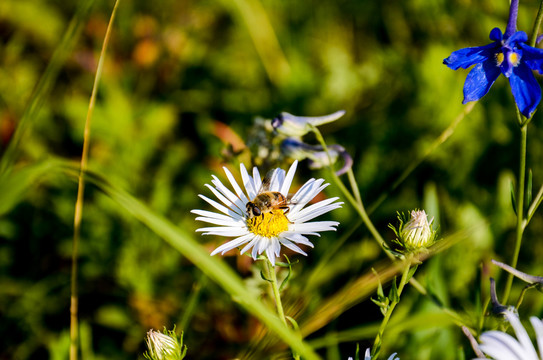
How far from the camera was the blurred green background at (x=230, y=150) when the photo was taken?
204 centimetres

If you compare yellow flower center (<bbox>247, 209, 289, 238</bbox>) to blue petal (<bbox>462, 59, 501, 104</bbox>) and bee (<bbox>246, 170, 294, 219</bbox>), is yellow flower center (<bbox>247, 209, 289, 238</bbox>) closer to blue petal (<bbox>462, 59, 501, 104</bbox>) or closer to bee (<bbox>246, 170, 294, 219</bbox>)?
bee (<bbox>246, 170, 294, 219</bbox>)

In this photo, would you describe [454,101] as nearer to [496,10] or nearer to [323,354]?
[496,10]

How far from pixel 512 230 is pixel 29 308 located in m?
2.08

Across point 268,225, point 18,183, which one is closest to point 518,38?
point 268,225

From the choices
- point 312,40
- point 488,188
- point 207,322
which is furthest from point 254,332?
point 312,40

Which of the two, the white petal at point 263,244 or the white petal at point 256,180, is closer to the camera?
the white petal at point 263,244

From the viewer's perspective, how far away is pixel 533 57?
1.08m

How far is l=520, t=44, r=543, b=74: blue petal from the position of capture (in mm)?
1058

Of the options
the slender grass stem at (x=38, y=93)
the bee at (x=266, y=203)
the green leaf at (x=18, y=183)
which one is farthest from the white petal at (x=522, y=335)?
the slender grass stem at (x=38, y=93)

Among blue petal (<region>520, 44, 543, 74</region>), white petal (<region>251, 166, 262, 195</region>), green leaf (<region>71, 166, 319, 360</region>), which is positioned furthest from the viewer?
white petal (<region>251, 166, 262, 195</region>)

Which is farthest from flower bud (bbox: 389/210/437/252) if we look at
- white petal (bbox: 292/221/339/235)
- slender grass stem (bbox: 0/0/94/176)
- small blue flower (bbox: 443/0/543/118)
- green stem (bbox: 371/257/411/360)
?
slender grass stem (bbox: 0/0/94/176)

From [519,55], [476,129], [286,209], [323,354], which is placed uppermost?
[476,129]

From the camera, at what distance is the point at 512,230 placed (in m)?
2.29

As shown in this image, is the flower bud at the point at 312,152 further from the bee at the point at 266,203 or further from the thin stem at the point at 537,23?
the thin stem at the point at 537,23
